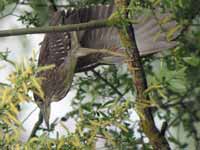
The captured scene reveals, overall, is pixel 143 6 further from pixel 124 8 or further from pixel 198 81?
pixel 198 81

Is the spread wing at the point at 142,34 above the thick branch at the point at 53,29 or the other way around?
the other way around

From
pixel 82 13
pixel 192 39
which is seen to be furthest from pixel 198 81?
pixel 82 13

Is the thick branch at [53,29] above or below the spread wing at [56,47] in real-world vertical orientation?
above

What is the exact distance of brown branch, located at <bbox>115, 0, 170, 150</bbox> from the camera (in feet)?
1.42

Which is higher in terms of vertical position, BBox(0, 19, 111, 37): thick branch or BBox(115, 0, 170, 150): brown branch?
BBox(0, 19, 111, 37): thick branch

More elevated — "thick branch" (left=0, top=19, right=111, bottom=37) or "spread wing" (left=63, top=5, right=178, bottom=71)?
"thick branch" (left=0, top=19, right=111, bottom=37)

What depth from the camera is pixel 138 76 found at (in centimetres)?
45

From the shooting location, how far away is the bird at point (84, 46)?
0.45m

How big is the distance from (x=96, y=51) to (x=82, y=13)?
6 centimetres

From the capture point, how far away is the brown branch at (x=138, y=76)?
1.42 ft

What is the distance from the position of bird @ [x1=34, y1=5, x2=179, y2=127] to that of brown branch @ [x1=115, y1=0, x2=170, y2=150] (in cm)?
1

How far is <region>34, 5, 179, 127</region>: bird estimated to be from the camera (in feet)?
1.49

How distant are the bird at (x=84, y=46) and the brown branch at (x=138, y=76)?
13mm

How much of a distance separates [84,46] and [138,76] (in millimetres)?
68
